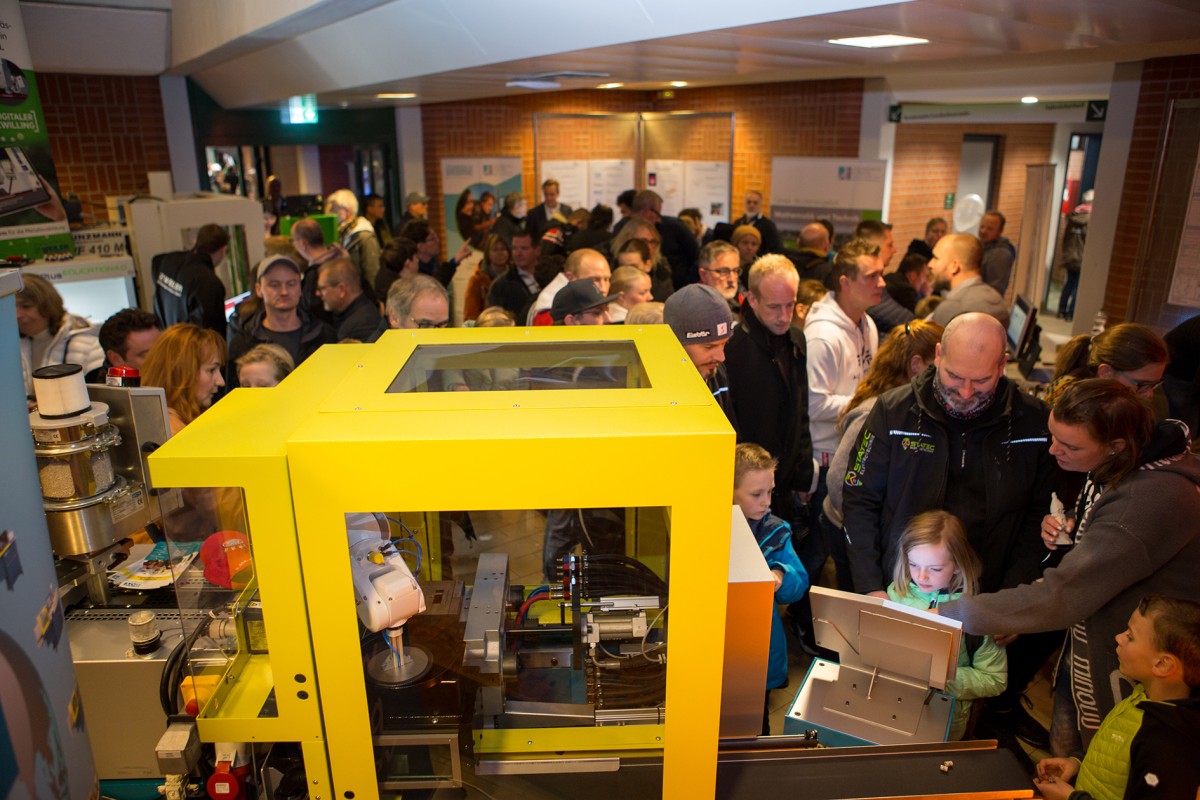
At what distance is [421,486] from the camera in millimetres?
1077

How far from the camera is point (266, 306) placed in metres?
4.01

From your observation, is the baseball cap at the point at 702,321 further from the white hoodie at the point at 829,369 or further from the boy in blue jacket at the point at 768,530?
the white hoodie at the point at 829,369

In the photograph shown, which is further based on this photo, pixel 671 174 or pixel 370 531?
pixel 671 174

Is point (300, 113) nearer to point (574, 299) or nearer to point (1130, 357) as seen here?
point (574, 299)

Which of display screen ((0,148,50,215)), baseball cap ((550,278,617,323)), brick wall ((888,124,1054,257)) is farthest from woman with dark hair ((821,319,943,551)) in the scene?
brick wall ((888,124,1054,257))

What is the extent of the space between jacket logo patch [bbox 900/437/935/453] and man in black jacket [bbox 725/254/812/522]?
769 millimetres

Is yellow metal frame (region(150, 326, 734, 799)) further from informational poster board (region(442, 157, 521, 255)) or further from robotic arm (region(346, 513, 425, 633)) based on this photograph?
informational poster board (region(442, 157, 521, 255))

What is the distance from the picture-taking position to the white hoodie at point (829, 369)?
3.50m

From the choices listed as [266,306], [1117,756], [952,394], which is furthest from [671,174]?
[1117,756]

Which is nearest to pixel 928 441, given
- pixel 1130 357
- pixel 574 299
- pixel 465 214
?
pixel 1130 357

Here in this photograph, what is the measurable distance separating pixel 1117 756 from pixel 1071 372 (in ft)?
5.88

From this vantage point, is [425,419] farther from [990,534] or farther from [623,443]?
[990,534]

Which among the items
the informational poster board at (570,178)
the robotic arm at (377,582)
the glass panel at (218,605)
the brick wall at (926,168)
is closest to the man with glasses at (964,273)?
the robotic arm at (377,582)

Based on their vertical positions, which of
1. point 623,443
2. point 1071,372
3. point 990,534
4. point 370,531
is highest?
point 623,443
